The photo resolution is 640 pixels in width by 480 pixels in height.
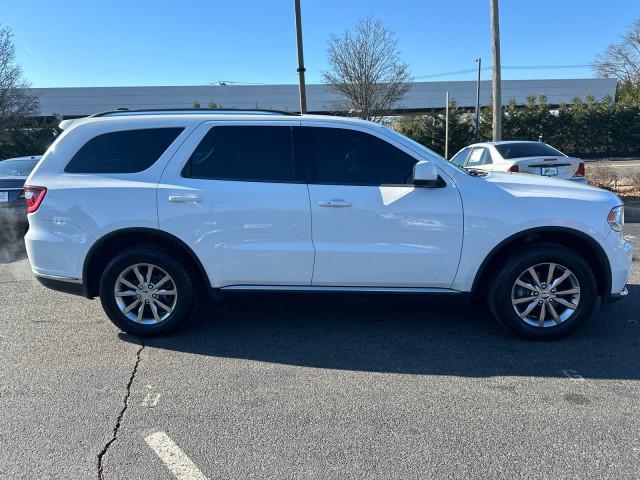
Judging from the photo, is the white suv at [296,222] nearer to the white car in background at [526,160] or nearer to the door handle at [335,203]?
the door handle at [335,203]

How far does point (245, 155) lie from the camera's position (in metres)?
4.38

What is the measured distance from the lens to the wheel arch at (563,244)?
4148 millimetres

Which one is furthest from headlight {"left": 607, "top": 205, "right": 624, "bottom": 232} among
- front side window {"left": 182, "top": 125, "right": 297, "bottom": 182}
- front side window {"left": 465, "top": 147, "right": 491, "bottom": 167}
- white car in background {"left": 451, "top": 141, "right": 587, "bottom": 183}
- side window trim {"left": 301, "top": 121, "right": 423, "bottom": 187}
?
front side window {"left": 465, "top": 147, "right": 491, "bottom": 167}

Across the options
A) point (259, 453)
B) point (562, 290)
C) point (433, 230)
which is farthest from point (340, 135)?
point (259, 453)

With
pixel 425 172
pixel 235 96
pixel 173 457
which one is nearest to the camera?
pixel 173 457

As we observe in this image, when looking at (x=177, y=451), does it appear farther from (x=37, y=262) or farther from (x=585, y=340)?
(x=585, y=340)

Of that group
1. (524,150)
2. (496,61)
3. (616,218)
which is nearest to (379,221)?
(616,218)

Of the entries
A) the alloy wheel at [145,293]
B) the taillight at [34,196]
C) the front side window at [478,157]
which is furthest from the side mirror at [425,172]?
the front side window at [478,157]

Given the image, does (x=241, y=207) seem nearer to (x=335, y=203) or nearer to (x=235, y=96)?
(x=335, y=203)

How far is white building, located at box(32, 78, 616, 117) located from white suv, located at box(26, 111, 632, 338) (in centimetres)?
3217

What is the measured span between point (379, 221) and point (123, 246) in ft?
7.36

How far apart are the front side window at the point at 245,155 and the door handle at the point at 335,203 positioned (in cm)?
34

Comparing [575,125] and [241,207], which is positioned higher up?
[575,125]

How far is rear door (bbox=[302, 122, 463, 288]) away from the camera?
13.6 feet
